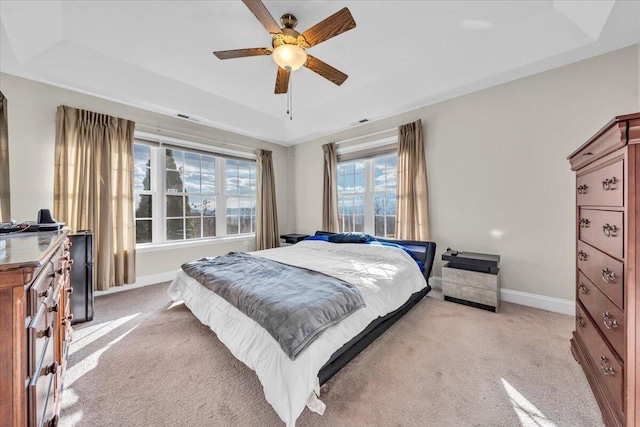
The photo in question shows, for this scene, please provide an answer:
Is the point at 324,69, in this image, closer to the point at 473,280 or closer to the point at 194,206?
the point at 473,280

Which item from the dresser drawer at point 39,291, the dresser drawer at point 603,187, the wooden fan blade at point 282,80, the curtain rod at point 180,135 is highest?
the wooden fan blade at point 282,80

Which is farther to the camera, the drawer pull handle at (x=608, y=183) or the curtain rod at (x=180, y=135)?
the curtain rod at (x=180, y=135)

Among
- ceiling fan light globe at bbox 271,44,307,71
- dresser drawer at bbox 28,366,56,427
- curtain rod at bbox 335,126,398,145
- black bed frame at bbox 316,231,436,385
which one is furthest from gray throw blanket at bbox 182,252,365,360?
curtain rod at bbox 335,126,398,145

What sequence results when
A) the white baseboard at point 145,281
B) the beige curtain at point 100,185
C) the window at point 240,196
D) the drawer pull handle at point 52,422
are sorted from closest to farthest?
1. the drawer pull handle at point 52,422
2. the beige curtain at point 100,185
3. the white baseboard at point 145,281
4. the window at point 240,196

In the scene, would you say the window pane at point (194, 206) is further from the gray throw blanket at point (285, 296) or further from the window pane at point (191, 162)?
the gray throw blanket at point (285, 296)

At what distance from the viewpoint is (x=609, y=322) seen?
1.25 m

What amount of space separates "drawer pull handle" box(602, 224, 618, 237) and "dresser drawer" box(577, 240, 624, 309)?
122mm

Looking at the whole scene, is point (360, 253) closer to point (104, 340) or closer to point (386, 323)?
point (386, 323)

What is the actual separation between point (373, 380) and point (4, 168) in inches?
162

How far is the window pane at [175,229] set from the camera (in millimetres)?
3951

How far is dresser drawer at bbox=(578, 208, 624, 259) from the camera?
1.15m

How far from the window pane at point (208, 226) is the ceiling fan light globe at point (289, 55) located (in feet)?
10.3

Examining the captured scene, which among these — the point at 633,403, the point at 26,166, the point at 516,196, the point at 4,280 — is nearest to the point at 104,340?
the point at 4,280

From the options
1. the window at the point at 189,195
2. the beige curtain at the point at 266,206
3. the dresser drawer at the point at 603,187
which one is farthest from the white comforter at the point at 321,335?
the window at the point at 189,195
